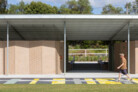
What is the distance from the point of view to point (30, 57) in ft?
56.7

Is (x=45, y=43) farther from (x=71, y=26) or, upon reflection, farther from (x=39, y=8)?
(x=39, y=8)

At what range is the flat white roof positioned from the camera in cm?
1566

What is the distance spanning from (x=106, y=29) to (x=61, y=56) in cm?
365

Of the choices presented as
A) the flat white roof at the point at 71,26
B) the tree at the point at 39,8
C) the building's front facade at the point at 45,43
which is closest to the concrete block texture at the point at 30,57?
the building's front facade at the point at 45,43

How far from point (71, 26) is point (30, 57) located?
3.38m

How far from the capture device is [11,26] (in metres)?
17.7

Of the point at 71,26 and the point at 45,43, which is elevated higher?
the point at 71,26

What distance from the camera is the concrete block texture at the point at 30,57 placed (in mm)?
17109

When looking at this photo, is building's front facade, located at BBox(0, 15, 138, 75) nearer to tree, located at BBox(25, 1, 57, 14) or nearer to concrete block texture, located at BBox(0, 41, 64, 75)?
concrete block texture, located at BBox(0, 41, 64, 75)

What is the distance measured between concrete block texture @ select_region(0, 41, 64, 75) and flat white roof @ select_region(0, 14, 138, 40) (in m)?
1.31

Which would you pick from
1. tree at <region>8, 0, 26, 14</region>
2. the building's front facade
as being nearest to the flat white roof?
the building's front facade

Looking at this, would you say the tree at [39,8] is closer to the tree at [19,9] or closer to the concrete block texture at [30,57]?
the tree at [19,9]

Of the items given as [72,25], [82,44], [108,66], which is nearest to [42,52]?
[72,25]

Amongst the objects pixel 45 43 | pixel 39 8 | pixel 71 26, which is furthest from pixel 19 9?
pixel 45 43
